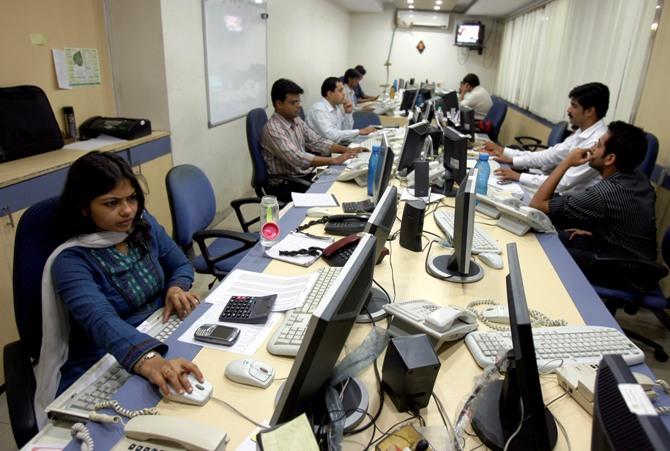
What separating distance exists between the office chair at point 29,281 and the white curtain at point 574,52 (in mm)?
3990

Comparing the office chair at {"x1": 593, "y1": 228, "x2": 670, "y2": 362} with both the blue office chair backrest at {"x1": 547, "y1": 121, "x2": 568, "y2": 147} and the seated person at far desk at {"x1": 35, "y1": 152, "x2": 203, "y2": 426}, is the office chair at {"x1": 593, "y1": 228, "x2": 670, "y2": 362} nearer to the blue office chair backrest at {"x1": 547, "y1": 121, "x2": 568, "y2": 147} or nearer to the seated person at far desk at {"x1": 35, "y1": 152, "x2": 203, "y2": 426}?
the seated person at far desk at {"x1": 35, "y1": 152, "x2": 203, "y2": 426}

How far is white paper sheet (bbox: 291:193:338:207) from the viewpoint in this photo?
2383mm

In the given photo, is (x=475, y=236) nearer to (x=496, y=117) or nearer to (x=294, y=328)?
(x=294, y=328)

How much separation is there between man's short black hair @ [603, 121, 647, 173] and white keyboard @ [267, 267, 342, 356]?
173 cm

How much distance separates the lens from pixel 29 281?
4.01ft

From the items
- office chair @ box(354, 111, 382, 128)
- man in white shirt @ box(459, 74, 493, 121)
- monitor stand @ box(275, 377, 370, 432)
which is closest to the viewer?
monitor stand @ box(275, 377, 370, 432)

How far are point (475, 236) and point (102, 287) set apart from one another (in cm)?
151

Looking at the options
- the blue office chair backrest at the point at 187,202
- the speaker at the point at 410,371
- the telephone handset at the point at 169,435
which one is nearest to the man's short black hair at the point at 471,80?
the blue office chair backrest at the point at 187,202

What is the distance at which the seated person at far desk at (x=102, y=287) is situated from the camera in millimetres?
1136

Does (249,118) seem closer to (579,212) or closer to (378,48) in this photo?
(579,212)

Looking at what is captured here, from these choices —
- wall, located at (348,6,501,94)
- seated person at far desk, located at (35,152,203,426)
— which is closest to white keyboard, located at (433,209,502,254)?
seated person at far desk, located at (35,152,203,426)

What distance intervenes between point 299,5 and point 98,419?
6058 mm

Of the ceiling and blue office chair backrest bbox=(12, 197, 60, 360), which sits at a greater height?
the ceiling

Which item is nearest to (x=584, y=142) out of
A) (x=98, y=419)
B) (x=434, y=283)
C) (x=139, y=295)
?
(x=434, y=283)
